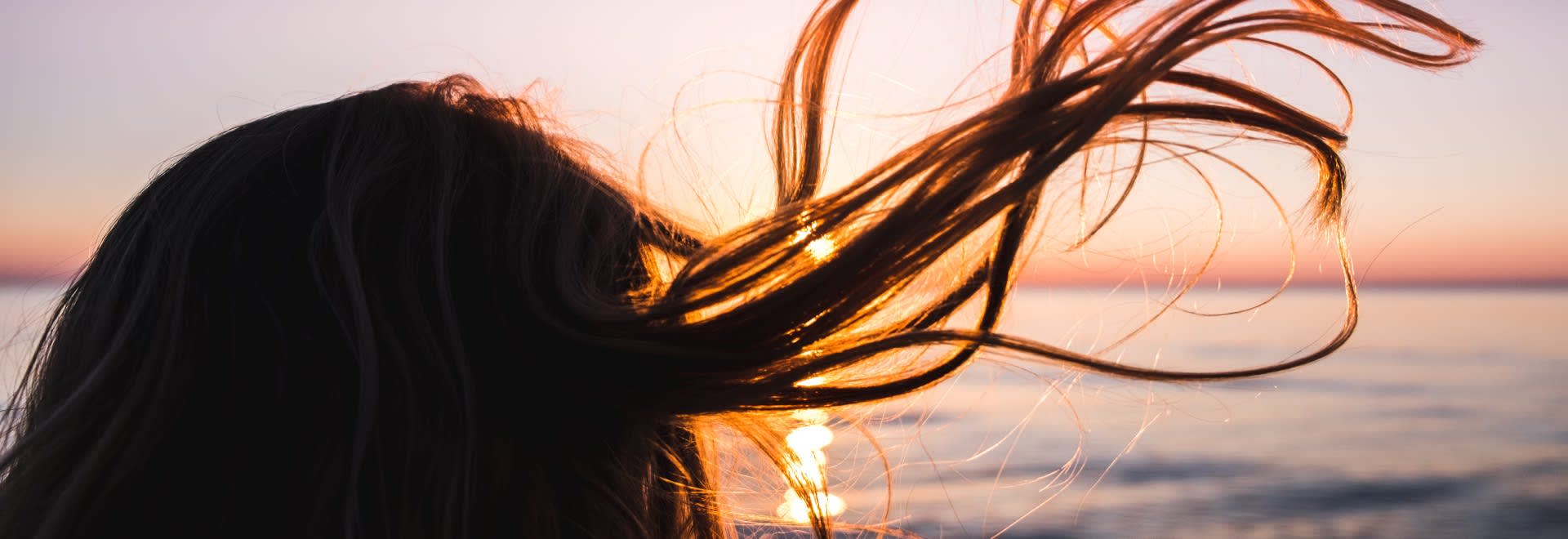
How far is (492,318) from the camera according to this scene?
0.96m

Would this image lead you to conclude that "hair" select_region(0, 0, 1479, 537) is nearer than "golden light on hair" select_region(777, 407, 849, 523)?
Yes

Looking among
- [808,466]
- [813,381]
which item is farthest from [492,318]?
[808,466]

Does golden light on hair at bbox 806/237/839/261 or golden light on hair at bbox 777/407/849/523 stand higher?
golden light on hair at bbox 806/237/839/261

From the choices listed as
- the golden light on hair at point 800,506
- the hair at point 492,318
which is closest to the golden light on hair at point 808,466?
the golden light on hair at point 800,506

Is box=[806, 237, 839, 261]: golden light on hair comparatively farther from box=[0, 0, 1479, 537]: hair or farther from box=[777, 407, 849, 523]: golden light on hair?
box=[777, 407, 849, 523]: golden light on hair

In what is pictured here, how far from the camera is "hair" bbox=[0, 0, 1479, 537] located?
2.97 feet

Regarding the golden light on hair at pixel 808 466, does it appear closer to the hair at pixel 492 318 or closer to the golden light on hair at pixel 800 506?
the golden light on hair at pixel 800 506

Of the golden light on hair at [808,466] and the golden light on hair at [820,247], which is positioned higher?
the golden light on hair at [820,247]

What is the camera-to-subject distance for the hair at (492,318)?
0.90 m

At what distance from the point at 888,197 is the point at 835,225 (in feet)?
0.18

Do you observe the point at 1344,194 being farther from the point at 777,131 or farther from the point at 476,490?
the point at 476,490

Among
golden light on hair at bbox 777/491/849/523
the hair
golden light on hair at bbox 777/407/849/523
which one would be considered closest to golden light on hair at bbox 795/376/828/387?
the hair

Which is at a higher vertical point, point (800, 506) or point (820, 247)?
point (820, 247)

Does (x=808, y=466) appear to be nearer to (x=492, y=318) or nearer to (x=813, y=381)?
(x=813, y=381)
